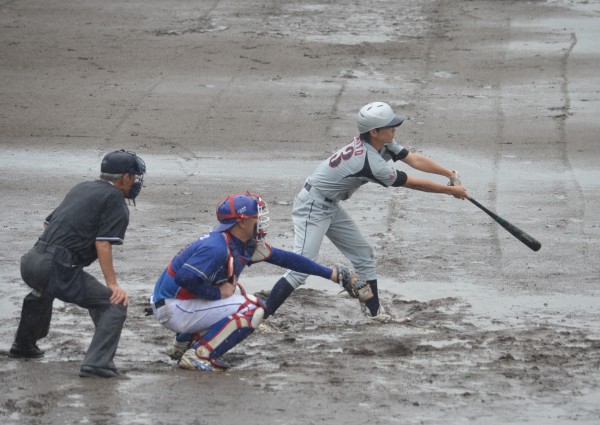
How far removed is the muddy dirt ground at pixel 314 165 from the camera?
6.46 m

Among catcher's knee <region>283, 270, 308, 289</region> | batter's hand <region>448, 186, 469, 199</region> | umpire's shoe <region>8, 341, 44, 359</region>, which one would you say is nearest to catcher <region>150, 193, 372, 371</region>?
umpire's shoe <region>8, 341, 44, 359</region>

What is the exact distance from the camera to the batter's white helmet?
8.03m

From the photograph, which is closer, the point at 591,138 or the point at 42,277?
the point at 42,277

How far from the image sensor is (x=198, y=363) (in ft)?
22.6

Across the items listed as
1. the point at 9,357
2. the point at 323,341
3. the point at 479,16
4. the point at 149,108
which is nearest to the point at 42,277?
the point at 9,357

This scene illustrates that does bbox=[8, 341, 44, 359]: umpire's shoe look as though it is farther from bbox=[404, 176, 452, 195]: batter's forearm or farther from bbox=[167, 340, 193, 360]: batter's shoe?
bbox=[404, 176, 452, 195]: batter's forearm

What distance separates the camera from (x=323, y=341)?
768 centimetres

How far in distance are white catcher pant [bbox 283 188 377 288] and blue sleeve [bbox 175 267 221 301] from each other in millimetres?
1251

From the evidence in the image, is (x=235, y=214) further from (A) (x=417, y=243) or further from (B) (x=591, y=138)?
(B) (x=591, y=138)

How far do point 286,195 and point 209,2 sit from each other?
9126 millimetres

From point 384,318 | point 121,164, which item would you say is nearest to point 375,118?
point 384,318

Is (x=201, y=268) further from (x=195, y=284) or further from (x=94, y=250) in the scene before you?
(x=94, y=250)

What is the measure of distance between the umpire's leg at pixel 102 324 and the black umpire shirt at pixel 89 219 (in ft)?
0.79

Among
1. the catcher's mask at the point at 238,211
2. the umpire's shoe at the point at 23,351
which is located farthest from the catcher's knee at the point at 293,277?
the umpire's shoe at the point at 23,351
